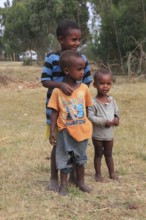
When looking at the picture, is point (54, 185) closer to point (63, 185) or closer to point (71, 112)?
point (63, 185)

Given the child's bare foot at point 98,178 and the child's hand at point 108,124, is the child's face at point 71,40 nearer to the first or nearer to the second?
the child's hand at point 108,124

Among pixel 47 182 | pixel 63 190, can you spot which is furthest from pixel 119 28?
pixel 63 190

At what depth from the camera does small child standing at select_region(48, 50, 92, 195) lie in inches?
131

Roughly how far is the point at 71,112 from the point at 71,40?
611mm

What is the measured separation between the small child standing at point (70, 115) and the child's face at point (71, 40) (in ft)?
0.46

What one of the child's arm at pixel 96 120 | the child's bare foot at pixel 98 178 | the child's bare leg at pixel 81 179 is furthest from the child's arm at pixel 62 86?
the child's bare foot at pixel 98 178

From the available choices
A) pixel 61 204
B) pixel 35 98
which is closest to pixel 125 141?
pixel 61 204

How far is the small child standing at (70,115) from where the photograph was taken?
334 centimetres

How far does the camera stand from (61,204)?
10.8ft

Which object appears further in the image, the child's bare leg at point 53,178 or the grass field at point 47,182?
the child's bare leg at point 53,178

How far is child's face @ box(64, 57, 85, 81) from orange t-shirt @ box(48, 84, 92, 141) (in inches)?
4.8

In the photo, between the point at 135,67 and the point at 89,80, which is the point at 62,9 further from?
the point at 89,80

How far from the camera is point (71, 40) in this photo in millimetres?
3449

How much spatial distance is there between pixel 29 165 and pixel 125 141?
1.66 meters
